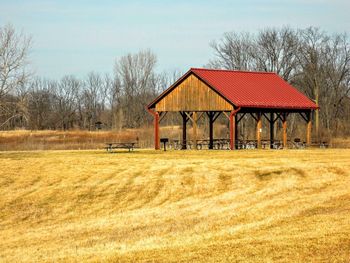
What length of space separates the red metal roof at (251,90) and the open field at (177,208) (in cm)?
774

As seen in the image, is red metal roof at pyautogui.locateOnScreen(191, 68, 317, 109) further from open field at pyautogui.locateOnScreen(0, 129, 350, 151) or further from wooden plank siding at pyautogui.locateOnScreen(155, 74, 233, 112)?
open field at pyautogui.locateOnScreen(0, 129, 350, 151)

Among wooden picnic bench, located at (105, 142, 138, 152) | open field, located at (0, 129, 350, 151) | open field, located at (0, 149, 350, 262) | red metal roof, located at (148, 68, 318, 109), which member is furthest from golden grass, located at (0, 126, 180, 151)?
open field, located at (0, 149, 350, 262)

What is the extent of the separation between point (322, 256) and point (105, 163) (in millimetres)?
25024

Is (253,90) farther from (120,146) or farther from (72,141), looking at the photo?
(72,141)

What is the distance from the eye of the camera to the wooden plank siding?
154 feet

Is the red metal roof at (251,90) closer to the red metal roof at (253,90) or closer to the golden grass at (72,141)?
the red metal roof at (253,90)

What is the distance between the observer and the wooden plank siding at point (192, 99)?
4684cm

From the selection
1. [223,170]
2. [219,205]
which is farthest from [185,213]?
[223,170]

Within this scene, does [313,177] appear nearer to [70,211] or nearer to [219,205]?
[219,205]

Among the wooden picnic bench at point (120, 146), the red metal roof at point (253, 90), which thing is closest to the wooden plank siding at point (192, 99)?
the red metal roof at point (253, 90)

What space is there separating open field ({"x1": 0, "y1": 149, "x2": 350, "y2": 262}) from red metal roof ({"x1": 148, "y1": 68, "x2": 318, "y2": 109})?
7738 millimetres

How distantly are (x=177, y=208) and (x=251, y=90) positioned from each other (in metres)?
27.7

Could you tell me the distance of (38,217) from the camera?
23.2 meters

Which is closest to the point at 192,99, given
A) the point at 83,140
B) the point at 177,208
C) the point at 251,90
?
the point at 251,90
